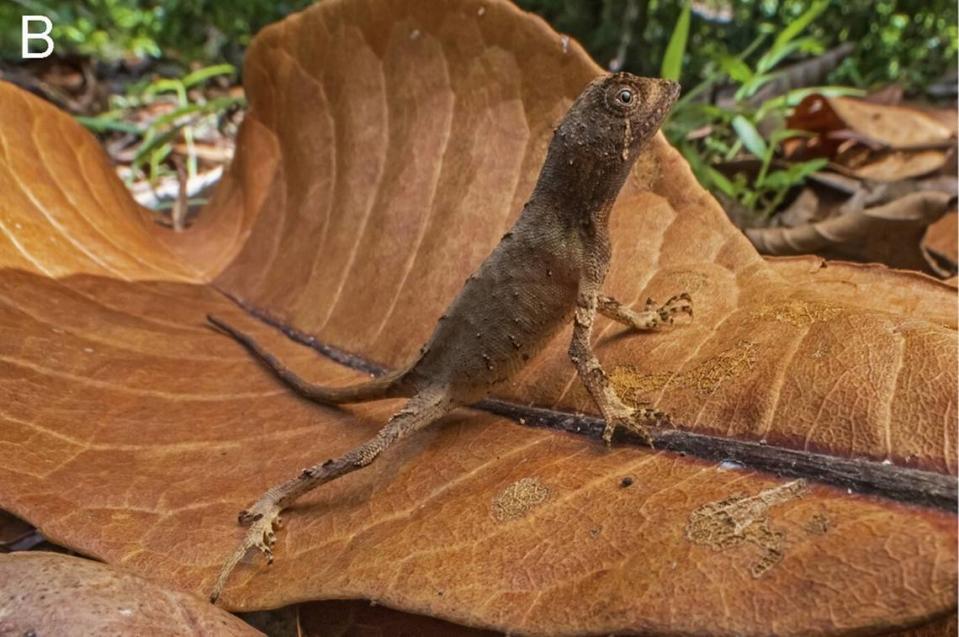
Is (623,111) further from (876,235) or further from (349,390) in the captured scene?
(876,235)

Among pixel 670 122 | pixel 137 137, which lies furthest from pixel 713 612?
pixel 137 137

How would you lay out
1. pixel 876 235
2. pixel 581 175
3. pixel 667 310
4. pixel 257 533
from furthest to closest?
pixel 876 235
pixel 581 175
pixel 667 310
pixel 257 533

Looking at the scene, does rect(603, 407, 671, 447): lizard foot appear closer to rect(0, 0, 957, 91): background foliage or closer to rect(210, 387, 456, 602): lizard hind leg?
rect(210, 387, 456, 602): lizard hind leg

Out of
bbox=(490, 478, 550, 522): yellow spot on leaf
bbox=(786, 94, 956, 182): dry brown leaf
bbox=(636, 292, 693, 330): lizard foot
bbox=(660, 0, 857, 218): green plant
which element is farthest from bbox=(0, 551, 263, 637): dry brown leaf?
bbox=(786, 94, 956, 182): dry brown leaf

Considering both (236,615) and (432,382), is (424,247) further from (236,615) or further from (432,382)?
(236,615)

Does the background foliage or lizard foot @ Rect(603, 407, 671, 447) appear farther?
the background foliage

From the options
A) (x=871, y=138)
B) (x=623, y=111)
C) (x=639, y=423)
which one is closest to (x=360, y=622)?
(x=639, y=423)
